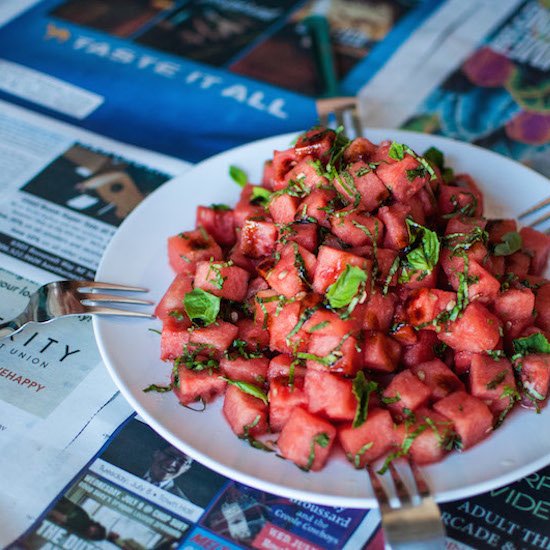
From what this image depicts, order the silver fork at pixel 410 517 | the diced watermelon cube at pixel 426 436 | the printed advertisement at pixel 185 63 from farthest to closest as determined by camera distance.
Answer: the printed advertisement at pixel 185 63 < the diced watermelon cube at pixel 426 436 < the silver fork at pixel 410 517

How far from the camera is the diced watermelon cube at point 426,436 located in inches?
47.9

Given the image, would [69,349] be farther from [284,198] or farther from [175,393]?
[284,198]

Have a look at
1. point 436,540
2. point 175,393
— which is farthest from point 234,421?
point 436,540

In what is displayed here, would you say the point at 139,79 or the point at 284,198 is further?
the point at 139,79

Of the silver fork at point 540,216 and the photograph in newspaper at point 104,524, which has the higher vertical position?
the silver fork at point 540,216

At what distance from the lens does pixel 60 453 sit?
4.82 feet

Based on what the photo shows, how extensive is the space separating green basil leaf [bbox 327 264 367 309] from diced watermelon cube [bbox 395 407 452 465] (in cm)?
25

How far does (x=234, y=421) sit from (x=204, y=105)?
4.80ft

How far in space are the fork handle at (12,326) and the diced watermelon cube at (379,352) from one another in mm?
837

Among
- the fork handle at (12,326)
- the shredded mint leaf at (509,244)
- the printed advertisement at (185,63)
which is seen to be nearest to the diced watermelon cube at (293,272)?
the shredded mint leaf at (509,244)

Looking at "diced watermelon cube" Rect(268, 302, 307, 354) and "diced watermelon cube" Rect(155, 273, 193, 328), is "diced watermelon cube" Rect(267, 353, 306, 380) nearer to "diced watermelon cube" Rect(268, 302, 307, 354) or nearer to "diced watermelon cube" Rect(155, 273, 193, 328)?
"diced watermelon cube" Rect(268, 302, 307, 354)

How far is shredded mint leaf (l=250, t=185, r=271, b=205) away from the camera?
1668 millimetres

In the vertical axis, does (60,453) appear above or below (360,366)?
below

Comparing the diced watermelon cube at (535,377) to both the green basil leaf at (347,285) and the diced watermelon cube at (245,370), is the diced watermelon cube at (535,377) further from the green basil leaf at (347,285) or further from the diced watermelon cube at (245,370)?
the diced watermelon cube at (245,370)
